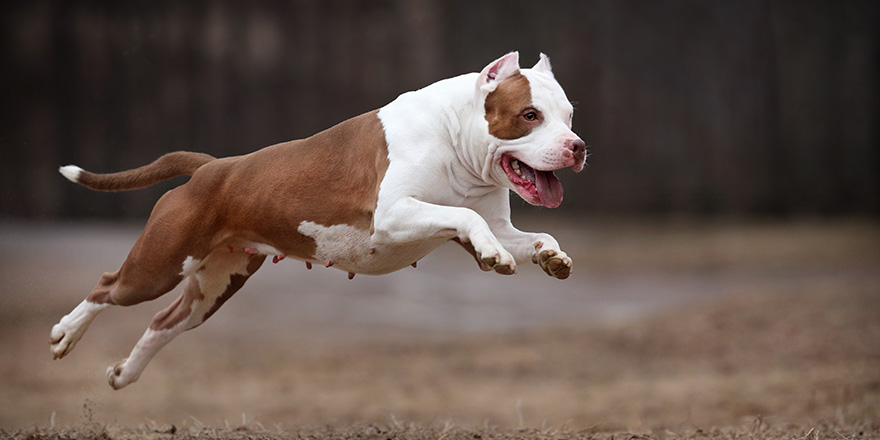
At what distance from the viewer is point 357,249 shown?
355cm

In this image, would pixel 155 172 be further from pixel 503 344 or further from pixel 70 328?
pixel 503 344

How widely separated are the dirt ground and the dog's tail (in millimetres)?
1202

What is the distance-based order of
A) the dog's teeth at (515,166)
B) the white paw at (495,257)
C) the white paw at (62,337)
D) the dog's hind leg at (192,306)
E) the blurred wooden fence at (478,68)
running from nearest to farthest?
the white paw at (495,257) → the dog's teeth at (515,166) → the white paw at (62,337) → the dog's hind leg at (192,306) → the blurred wooden fence at (478,68)

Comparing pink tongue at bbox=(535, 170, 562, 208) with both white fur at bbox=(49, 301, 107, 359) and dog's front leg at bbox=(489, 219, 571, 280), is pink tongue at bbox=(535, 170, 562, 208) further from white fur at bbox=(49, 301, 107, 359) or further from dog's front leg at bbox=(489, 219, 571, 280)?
white fur at bbox=(49, 301, 107, 359)

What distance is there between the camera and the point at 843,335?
7.41 meters

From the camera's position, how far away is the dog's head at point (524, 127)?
127 inches

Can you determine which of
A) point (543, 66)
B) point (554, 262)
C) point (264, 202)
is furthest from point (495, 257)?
point (264, 202)

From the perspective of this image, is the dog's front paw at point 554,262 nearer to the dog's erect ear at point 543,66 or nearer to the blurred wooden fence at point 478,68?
the dog's erect ear at point 543,66

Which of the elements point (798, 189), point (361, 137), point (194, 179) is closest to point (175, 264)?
point (194, 179)

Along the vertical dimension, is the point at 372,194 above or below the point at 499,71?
below

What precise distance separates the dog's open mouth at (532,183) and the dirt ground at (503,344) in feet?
4.71

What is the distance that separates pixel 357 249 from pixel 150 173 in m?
1.25

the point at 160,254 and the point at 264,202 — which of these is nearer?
the point at 264,202

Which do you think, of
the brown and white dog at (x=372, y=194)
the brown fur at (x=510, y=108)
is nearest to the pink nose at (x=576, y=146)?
the brown and white dog at (x=372, y=194)
